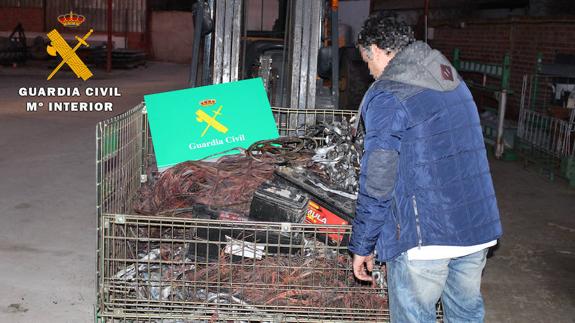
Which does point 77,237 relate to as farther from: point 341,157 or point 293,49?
point 341,157

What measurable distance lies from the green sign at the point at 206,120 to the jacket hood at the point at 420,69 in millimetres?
2028

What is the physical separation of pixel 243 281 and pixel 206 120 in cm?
143

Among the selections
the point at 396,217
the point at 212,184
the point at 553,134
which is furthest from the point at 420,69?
the point at 553,134

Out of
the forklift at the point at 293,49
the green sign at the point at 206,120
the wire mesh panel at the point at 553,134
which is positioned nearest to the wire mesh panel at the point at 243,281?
the green sign at the point at 206,120

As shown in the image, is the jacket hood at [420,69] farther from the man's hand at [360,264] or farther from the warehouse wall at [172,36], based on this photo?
the warehouse wall at [172,36]

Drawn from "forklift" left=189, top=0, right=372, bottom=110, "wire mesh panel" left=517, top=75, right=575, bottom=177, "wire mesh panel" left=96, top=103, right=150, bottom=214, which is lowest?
"wire mesh panel" left=517, top=75, right=575, bottom=177

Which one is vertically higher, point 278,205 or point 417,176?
point 417,176

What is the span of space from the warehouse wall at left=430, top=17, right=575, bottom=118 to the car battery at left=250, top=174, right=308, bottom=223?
10.6 metres

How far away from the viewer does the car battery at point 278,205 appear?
4320 millimetres

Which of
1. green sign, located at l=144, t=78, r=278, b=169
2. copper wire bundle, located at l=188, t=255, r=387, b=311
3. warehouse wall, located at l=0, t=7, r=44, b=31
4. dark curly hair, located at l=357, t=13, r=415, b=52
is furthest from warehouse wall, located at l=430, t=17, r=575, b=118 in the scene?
warehouse wall, located at l=0, t=7, r=44, b=31

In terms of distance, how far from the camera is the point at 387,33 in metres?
3.49

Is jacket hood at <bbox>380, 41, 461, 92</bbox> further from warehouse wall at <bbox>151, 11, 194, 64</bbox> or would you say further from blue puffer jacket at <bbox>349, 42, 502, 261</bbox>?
warehouse wall at <bbox>151, 11, 194, 64</bbox>

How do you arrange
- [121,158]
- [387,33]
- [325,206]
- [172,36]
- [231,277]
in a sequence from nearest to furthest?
[387,33]
[231,277]
[325,206]
[121,158]
[172,36]

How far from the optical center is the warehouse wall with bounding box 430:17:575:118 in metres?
14.3
